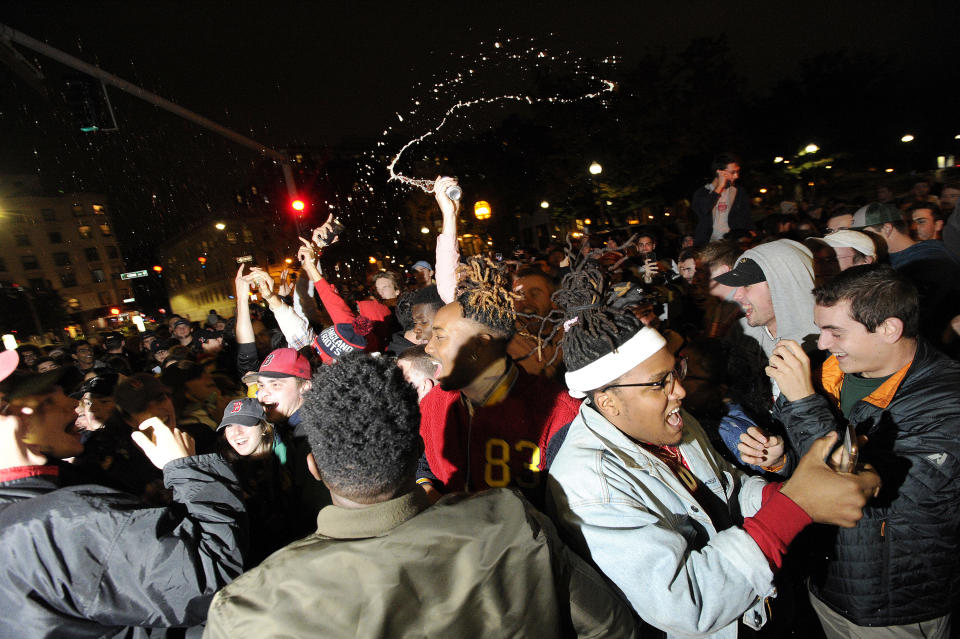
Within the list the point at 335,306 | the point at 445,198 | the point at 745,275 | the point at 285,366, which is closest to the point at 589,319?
the point at 745,275

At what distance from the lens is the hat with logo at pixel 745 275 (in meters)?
3.23

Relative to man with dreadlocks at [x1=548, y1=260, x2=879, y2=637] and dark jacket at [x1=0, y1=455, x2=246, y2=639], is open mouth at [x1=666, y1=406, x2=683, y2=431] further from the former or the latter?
dark jacket at [x1=0, y1=455, x2=246, y2=639]

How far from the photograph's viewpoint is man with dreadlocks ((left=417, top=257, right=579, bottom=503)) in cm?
252

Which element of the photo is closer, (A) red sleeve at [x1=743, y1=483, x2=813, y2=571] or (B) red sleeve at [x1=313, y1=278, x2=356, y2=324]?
(A) red sleeve at [x1=743, y1=483, x2=813, y2=571]

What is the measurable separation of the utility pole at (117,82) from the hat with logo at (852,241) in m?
8.54

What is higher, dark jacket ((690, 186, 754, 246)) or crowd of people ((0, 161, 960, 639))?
dark jacket ((690, 186, 754, 246))

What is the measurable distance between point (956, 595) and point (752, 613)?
3.59ft

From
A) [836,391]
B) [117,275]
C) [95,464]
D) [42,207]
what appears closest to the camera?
[836,391]

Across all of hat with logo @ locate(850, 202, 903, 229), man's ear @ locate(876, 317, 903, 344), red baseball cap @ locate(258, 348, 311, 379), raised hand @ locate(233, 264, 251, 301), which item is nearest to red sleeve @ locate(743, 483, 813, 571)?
man's ear @ locate(876, 317, 903, 344)

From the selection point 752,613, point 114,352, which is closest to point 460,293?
point 752,613

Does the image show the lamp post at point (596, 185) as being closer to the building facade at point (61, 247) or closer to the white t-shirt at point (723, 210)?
the white t-shirt at point (723, 210)

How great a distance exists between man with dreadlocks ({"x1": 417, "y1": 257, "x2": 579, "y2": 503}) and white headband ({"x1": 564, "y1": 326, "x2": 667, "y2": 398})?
0.57 meters

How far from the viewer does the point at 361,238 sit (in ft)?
103

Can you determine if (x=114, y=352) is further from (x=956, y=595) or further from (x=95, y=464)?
(x=956, y=595)
